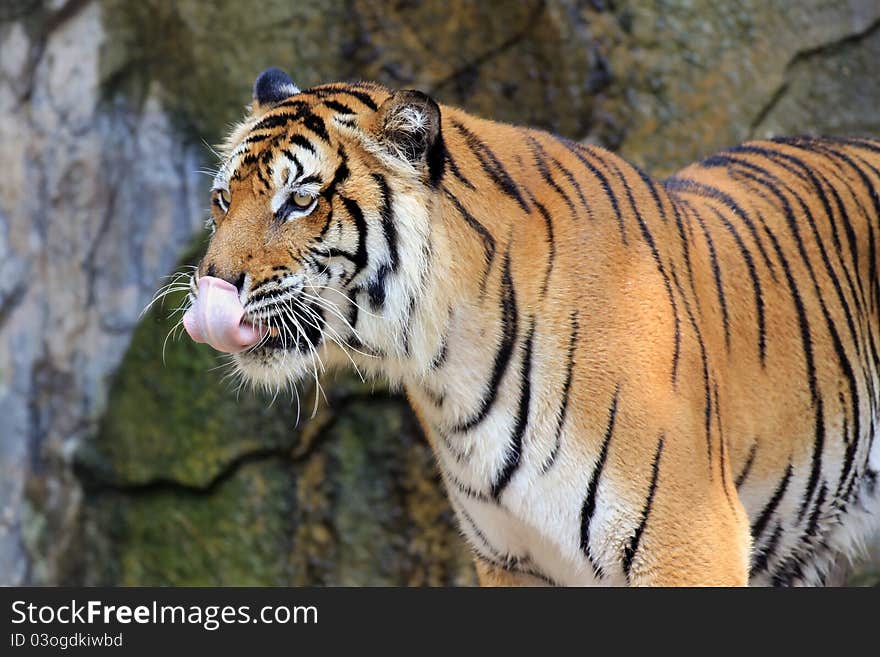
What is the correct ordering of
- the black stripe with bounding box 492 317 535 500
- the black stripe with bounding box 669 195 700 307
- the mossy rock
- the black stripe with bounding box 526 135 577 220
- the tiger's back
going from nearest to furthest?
the black stripe with bounding box 492 317 535 500, the black stripe with bounding box 526 135 577 220, the black stripe with bounding box 669 195 700 307, the tiger's back, the mossy rock

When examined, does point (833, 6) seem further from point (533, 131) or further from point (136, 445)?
point (136, 445)

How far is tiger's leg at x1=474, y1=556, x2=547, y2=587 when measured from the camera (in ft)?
10.2

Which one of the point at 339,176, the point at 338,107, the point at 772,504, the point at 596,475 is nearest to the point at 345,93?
the point at 338,107

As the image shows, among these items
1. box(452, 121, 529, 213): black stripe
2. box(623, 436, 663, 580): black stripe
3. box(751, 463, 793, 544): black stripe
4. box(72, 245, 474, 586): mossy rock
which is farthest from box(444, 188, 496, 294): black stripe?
box(72, 245, 474, 586): mossy rock

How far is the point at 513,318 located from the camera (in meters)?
2.79

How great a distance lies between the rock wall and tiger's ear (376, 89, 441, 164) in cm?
181

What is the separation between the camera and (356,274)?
8.75ft

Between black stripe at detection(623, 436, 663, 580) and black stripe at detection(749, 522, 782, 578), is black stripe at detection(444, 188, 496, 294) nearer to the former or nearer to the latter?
black stripe at detection(623, 436, 663, 580)


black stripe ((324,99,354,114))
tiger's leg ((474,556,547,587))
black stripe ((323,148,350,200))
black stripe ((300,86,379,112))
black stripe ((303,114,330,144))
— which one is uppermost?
black stripe ((300,86,379,112))

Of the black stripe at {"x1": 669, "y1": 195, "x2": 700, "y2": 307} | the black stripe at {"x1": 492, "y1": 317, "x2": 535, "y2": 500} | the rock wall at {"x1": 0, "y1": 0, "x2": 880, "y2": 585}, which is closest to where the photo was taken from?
the black stripe at {"x1": 492, "y1": 317, "x2": 535, "y2": 500}

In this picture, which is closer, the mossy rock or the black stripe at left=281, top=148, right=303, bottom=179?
the black stripe at left=281, top=148, right=303, bottom=179

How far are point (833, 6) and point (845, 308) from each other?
6.26 ft

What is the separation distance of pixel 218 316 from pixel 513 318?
→ 0.68 m
